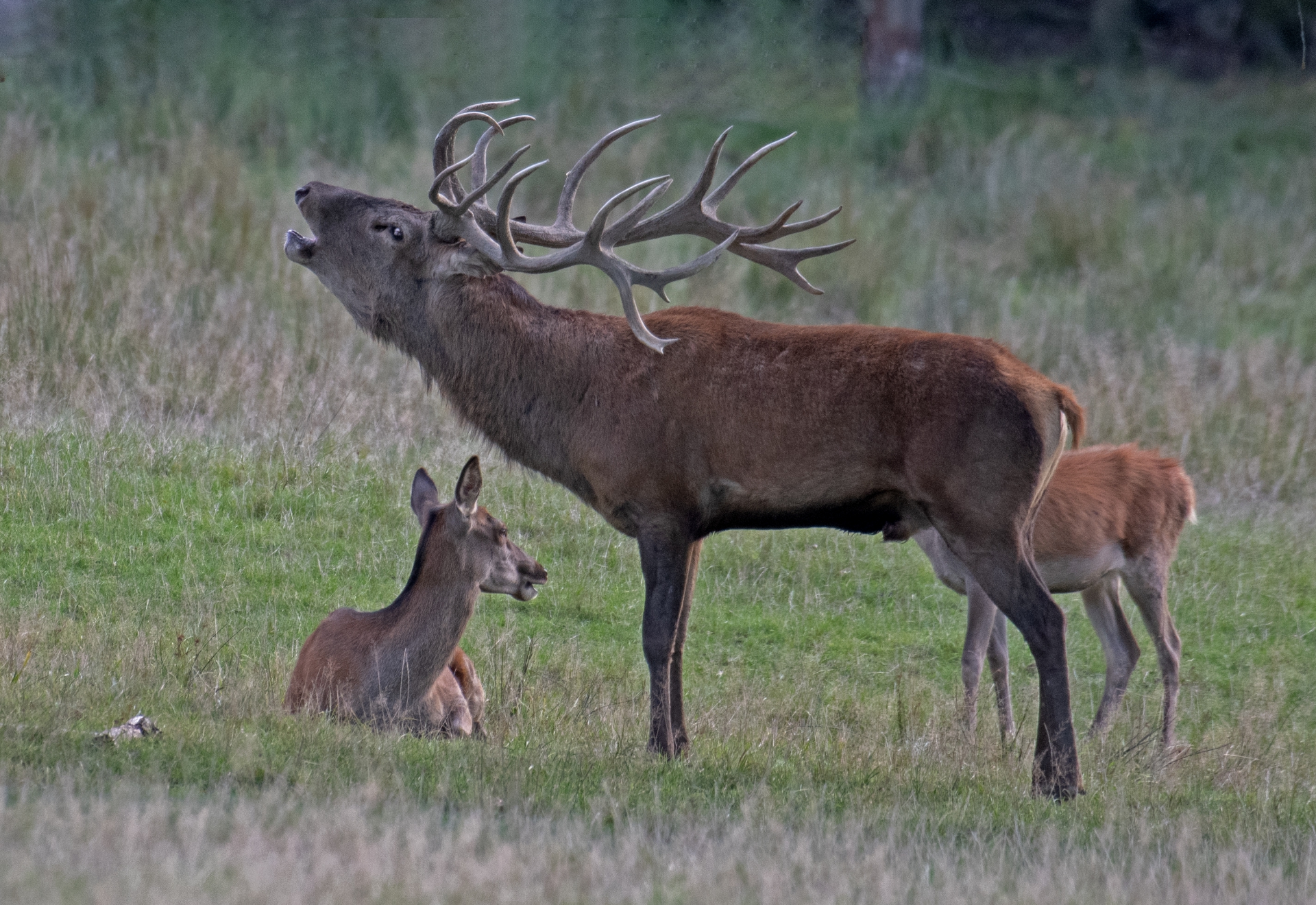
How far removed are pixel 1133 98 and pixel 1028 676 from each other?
15581mm

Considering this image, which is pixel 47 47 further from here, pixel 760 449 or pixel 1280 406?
pixel 760 449

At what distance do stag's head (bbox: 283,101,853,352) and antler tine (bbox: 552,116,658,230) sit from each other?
1 cm

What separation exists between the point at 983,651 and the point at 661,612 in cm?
236

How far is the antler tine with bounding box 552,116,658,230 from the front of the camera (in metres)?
6.43

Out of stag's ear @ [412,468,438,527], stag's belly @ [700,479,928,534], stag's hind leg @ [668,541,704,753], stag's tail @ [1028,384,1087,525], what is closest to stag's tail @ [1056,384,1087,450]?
stag's tail @ [1028,384,1087,525]

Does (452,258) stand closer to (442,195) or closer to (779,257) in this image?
(442,195)

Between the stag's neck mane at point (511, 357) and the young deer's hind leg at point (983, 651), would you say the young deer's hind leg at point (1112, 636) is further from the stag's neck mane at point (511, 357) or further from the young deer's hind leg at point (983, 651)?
the stag's neck mane at point (511, 357)

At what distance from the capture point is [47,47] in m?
18.8

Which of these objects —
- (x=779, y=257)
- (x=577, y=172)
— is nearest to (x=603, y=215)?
(x=577, y=172)

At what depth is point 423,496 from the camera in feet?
24.4

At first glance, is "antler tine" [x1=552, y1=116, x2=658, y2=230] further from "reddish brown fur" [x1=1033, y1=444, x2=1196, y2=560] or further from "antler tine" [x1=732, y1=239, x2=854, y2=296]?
"reddish brown fur" [x1=1033, y1=444, x2=1196, y2=560]

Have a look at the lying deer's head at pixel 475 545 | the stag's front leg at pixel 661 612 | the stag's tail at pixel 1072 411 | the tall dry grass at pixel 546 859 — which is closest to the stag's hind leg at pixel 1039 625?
the stag's tail at pixel 1072 411

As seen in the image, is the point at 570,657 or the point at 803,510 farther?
the point at 570,657

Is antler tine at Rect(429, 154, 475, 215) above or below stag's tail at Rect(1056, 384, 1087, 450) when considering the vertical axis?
above
